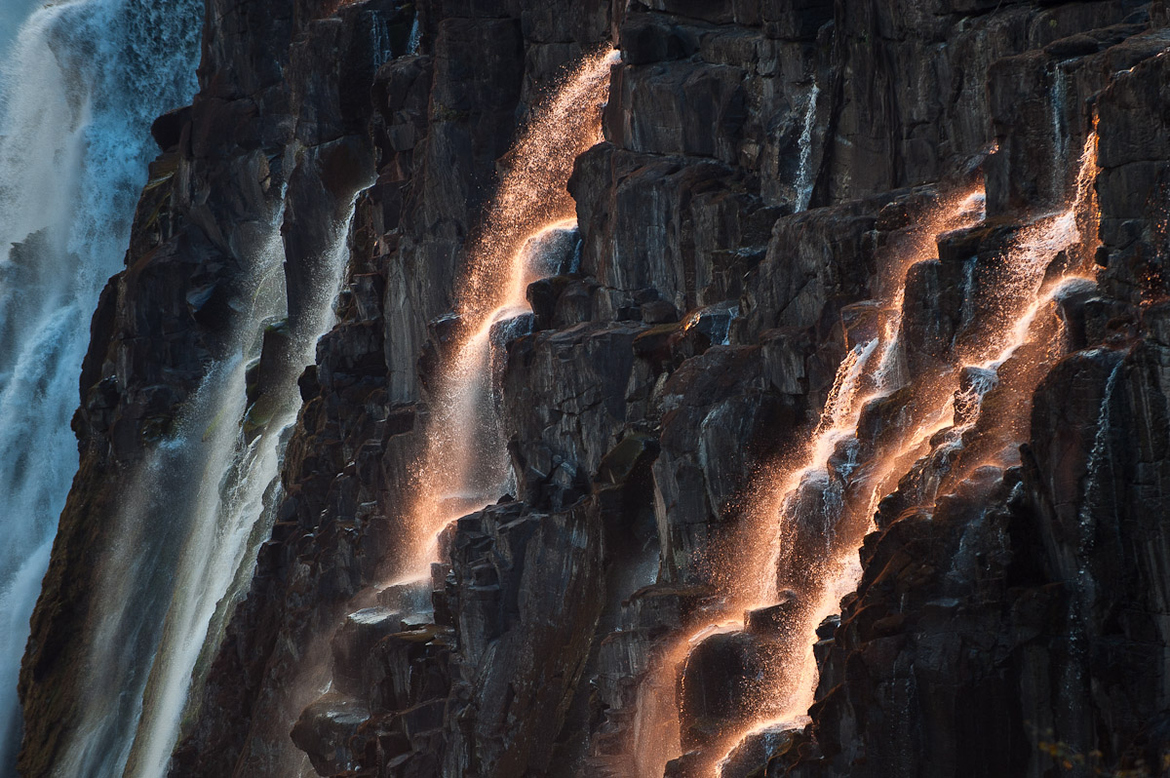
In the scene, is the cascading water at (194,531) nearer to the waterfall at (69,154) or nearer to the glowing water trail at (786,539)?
the waterfall at (69,154)

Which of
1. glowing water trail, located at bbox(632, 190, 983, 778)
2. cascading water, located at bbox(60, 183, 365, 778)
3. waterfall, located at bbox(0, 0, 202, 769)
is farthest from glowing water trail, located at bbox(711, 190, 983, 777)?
waterfall, located at bbox(0, 0, 202, 769)

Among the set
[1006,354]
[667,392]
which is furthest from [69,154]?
[1006,354]

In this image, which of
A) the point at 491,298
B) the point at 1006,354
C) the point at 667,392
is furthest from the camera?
the point at 491,298

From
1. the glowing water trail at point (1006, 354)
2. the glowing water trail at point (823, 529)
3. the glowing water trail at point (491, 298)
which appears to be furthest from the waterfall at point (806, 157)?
the glowing water trail at point (1006, 354)

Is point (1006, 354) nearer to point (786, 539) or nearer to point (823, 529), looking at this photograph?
point (823, 529)

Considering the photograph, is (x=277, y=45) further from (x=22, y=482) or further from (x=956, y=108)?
(x=956, y=108)

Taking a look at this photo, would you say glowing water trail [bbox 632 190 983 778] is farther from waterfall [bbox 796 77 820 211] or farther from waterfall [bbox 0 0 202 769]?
waterfall [bbox 0 0 202 769]
